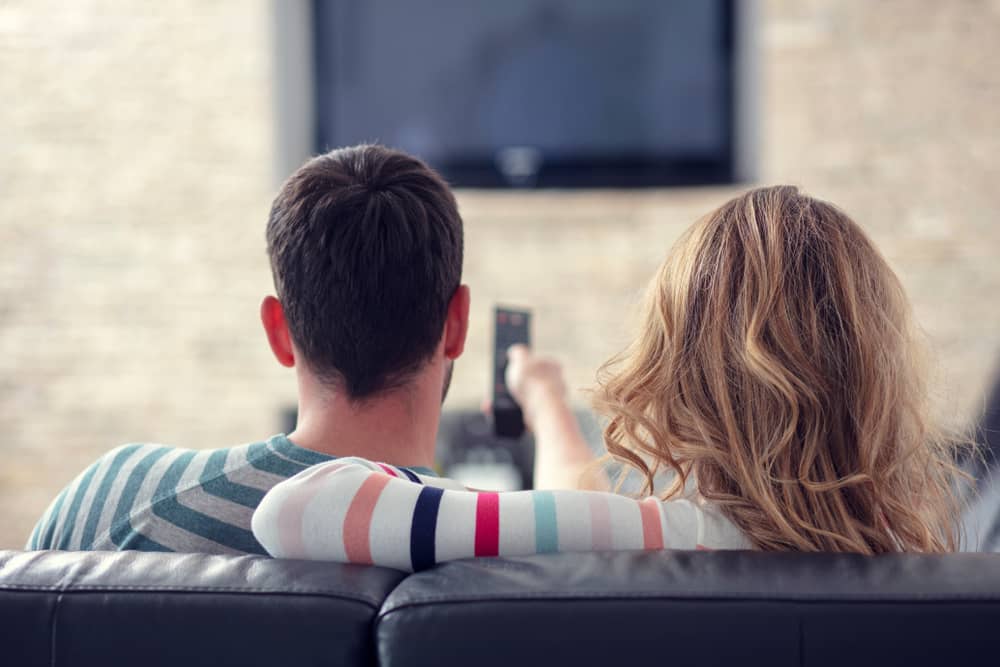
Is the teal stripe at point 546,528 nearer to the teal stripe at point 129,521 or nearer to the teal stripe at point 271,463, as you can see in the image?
the teal stripe at point 271,463

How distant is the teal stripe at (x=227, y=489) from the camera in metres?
0.93

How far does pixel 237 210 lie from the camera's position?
312 centimetres

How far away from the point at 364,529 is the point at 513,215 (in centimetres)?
237

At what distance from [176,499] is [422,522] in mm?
293

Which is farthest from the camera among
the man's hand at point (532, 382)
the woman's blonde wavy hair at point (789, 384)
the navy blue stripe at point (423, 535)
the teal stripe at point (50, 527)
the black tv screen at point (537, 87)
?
the black tv screen at point (537, 87)

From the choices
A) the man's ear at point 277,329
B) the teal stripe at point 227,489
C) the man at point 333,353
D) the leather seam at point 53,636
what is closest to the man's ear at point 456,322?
the man at point 333,353

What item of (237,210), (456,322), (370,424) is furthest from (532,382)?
(237,210)

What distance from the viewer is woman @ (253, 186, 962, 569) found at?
0.77 m

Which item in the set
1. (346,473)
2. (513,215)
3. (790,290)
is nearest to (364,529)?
(346,473)

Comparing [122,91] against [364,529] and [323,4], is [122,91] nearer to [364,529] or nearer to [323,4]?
[323,4]

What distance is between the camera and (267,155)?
3090 millimetres

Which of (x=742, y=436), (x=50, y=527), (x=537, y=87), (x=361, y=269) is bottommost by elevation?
(x=50, y=527)

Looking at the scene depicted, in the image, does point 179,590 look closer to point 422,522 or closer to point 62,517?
point 422,522

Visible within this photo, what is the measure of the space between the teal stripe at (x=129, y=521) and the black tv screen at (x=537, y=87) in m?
2.18
